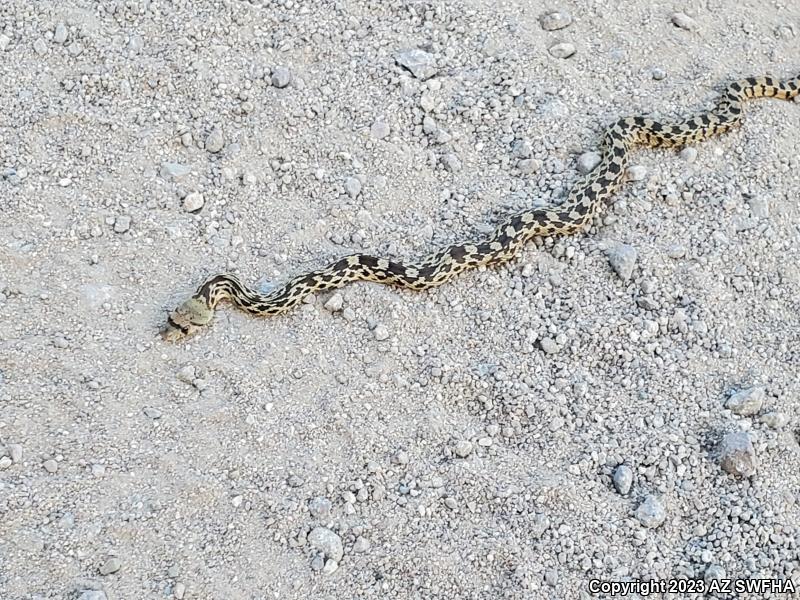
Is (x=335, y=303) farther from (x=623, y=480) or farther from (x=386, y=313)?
(x=623, y=480)

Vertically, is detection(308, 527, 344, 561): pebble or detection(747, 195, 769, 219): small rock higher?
detection(747, 195, 769, 219): small rock

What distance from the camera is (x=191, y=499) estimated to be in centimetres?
554

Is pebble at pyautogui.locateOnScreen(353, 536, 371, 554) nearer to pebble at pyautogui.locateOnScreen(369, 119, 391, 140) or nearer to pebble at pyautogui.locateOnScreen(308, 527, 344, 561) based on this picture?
pebble at pyautogui.locateOnScreen(308, 527, 344, 561)

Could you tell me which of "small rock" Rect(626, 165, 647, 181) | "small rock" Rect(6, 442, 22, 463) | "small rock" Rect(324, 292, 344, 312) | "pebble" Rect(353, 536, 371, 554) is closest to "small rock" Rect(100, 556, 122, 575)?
"small rock" Rect(6, 442, 22, 463)

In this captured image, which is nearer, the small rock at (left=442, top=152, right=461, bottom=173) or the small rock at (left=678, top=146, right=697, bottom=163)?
the small rock at (left=442, top=152, right=461, bottom=173)

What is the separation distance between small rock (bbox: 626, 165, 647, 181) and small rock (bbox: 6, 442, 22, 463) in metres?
4.61

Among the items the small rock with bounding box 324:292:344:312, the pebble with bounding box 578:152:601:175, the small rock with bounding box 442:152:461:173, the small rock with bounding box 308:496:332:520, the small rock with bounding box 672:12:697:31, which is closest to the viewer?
the small rock with bounding box 308:496:332:520

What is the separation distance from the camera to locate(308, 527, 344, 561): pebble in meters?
5.46

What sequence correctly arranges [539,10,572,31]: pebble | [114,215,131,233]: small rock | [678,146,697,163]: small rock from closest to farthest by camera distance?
[114,215,131,233]: small rock
[678,146,697,163]: small rock
[539,10,572,31]: pebble

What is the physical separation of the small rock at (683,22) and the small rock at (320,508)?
17.0ft

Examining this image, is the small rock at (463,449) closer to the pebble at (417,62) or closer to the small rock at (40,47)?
the pebble at (417,62)

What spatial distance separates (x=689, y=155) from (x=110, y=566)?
5077 mm

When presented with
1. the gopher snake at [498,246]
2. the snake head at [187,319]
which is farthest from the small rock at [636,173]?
the snake head at [187,319]

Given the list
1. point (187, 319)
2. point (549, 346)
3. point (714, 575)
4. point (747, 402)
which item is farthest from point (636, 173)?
point (187, 319)
